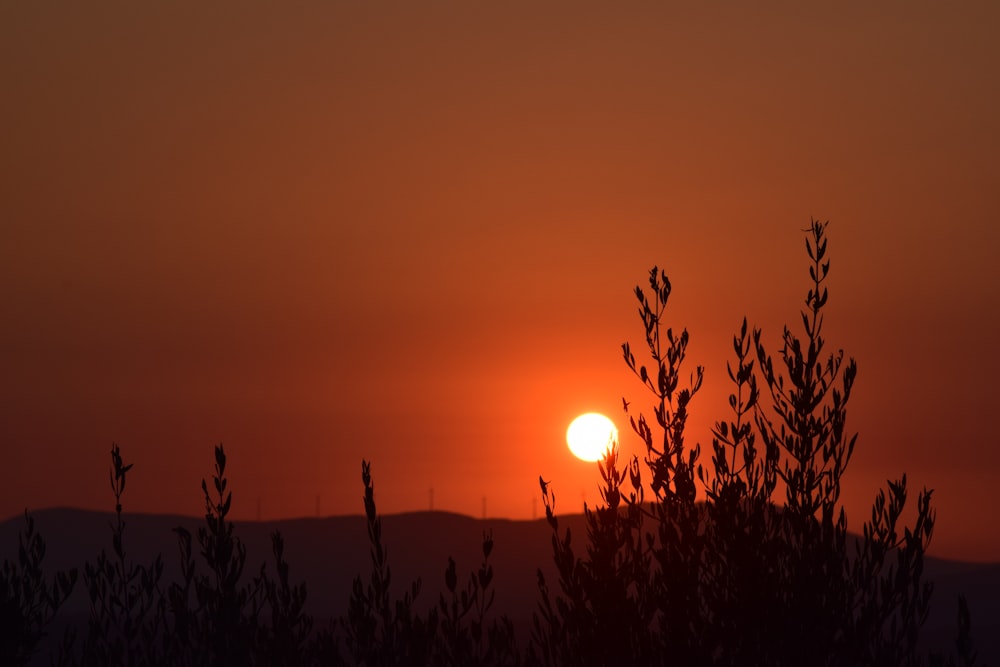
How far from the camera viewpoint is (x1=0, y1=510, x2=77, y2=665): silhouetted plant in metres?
10.2

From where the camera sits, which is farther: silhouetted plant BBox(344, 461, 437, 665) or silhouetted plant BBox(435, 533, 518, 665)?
silhouetted plant BBox(435, 533, 518, 665)

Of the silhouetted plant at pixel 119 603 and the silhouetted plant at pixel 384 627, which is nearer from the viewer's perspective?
the silhouetted plant at pixel 384 627

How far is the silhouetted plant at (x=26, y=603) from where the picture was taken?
10211 mm

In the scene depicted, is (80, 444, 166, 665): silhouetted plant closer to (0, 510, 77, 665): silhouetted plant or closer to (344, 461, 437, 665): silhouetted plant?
(0, 510, 77, 665): silhouetted plant

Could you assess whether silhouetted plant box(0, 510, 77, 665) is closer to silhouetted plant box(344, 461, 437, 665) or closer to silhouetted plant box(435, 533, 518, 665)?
silhouetted plant box(344, 461, 437, 665)

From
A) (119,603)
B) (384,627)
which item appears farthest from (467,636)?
(119,603)

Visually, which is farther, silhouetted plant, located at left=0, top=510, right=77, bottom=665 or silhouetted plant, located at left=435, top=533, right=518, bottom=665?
silhouetted plant, located at left=435, top=533, right=518, bottom=665

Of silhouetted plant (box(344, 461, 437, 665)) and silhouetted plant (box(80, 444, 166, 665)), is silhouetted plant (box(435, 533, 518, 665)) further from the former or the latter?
silhouetted plant (box(80, 444, 166, 665))

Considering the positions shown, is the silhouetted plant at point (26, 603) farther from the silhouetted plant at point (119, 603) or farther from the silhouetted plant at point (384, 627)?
the silhouetted plant at point (384, 627)

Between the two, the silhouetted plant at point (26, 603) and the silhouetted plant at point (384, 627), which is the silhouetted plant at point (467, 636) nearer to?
the silhouetted plant at point (384, 627)

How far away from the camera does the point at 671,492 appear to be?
10562 millimetres

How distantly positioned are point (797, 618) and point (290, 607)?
455cm

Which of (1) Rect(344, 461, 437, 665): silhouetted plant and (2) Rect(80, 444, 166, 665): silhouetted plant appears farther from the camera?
(2) Rect(80, 444, 166, 665): silhouetted plant

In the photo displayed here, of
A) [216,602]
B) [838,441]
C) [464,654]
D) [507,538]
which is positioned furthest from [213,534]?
[507,538]
